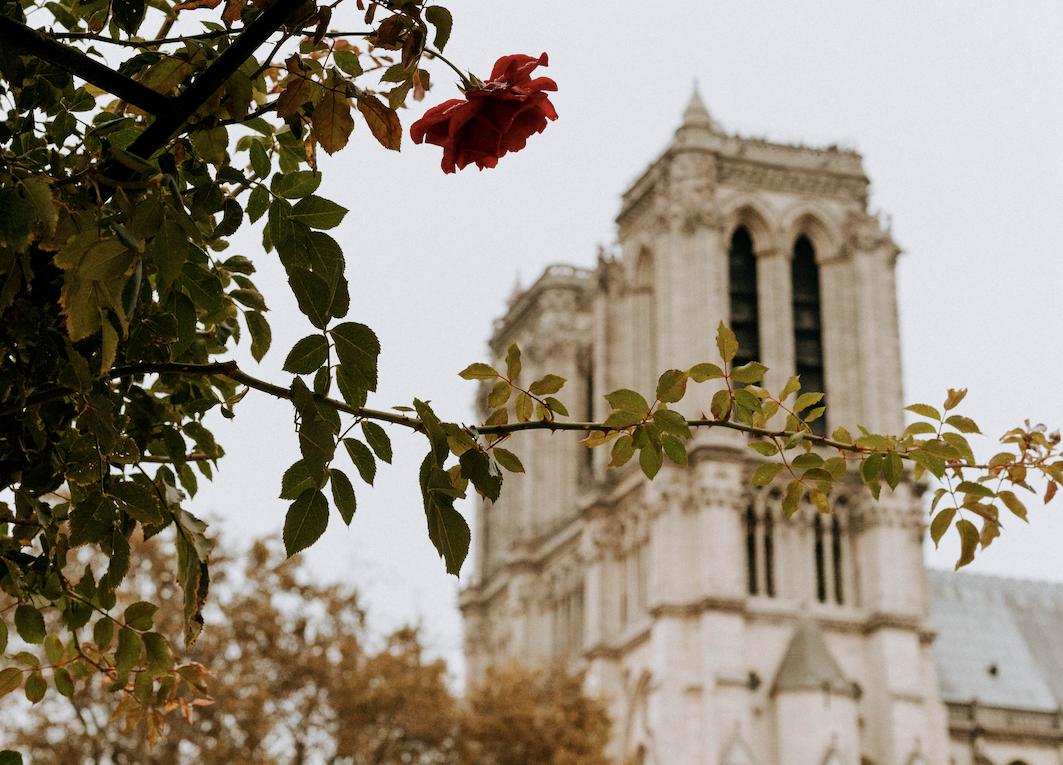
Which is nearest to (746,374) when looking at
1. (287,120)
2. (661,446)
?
(661,446)

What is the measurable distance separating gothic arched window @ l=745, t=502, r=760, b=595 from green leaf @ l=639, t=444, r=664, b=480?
4842 centimetres

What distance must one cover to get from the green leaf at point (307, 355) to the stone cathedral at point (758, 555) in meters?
43.5

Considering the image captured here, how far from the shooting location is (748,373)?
405 cm

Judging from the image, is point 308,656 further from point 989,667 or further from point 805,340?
point 989,667

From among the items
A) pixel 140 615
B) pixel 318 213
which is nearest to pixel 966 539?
pixel 318 213

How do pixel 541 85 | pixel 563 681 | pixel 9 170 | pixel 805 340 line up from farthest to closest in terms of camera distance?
pixel 805 340, pixel 563 681, pixel 541 85, pixel 9 170

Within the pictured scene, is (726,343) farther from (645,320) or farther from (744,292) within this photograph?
(645,320)

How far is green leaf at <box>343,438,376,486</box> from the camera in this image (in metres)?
3.47

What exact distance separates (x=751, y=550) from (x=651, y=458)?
48927 mm

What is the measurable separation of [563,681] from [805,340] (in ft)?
55.2

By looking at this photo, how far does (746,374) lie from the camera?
4.03m

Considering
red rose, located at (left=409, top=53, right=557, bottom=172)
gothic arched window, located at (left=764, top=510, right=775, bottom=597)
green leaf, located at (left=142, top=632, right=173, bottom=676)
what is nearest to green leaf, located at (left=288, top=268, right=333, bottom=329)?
red rose, located at (left=409, top=53, right=557, bottom=172)

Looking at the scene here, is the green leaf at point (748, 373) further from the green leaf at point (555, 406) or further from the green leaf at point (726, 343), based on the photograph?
the green leaf at point (555, 406)

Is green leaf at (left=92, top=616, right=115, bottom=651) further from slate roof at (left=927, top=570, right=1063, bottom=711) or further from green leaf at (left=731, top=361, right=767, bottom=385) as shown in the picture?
slate roof at (left=927, top=570, right=1063, bottom=711)
